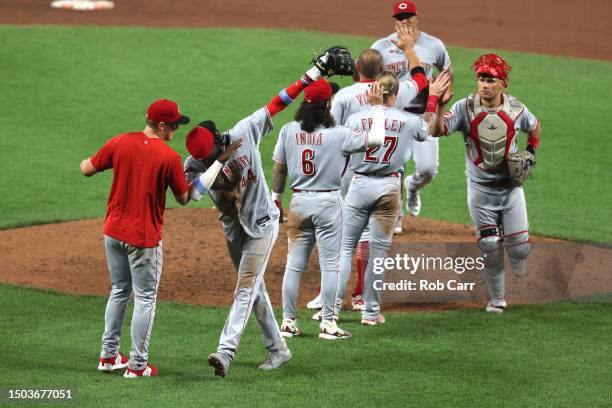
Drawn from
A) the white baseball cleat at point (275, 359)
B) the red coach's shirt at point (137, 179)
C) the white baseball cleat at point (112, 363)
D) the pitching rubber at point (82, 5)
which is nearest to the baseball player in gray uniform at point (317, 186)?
the white baseball cleat at point (275, 359)

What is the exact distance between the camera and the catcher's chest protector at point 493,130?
29.0 ft

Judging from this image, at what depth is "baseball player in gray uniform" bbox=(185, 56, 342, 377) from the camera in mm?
7129

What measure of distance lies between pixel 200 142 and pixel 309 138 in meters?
1.29

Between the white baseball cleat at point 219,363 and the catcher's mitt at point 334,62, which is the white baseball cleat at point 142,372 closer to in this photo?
the white baseball cleat at point 219,363

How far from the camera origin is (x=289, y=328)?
27.2 ft

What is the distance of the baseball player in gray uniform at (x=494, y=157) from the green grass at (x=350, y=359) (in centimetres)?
46

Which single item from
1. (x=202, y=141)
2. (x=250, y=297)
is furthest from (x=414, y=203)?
(x=202, y=141)

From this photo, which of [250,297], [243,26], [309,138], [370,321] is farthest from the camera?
[243,26]

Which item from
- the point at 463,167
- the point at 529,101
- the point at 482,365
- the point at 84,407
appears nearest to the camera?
the point at 84,407

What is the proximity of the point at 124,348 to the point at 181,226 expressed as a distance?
3.95m

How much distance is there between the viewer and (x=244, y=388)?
22.9ft

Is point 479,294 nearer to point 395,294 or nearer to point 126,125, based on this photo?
point 395,294

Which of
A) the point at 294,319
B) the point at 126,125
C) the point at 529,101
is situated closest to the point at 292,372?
the point at 294,319

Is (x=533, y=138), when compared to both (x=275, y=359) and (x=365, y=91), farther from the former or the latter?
(x=275, y=359)
